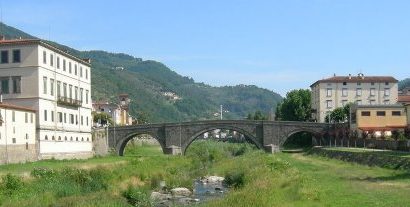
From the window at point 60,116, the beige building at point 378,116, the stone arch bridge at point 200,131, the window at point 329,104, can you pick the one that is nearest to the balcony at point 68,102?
the window at point 60,116

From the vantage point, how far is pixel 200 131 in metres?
111

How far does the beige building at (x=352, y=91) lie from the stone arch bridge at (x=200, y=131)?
27650 mm

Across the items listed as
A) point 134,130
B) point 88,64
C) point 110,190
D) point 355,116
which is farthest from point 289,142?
point 110,190

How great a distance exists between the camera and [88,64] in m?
91.6

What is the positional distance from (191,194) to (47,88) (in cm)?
2900

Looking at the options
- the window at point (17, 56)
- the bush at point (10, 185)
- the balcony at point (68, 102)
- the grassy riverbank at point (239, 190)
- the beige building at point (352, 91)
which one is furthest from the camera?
the beige building at point (352, 91)

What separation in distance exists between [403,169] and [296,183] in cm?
A: 1309

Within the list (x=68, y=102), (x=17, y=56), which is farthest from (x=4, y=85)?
(x=68, y=102)

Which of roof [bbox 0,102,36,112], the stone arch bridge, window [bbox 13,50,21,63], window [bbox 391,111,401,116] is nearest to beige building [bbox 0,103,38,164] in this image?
roof [bbox 0,102,36,112]

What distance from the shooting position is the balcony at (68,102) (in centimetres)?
7725

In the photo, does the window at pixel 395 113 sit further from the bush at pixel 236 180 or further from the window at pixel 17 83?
the window at pixel 17 83

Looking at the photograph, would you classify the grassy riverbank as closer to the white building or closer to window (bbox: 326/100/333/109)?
the white building

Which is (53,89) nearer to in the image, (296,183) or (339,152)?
(339,152)

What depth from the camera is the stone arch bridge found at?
348ft
